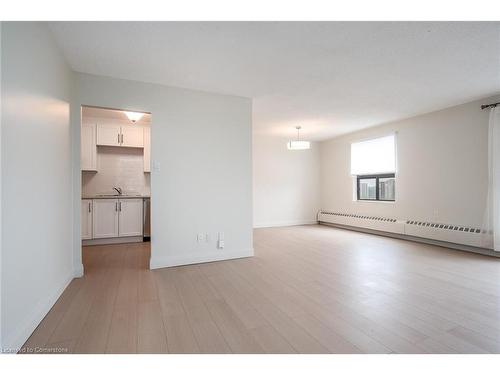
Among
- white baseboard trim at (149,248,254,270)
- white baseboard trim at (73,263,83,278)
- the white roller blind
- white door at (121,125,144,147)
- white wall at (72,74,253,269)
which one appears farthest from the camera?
the white roller blind

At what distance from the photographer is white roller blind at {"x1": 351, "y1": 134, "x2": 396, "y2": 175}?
17.2 ft

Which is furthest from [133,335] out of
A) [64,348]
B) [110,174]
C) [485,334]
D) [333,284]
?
[110,174]

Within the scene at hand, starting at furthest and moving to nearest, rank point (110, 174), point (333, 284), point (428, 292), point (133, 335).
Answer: point (110, 174)
point (333, 284)
point (428, 292)
point (133, 335)

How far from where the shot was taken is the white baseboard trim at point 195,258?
3160 mm

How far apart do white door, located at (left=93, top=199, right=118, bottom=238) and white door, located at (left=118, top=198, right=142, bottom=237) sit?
10 centimetres

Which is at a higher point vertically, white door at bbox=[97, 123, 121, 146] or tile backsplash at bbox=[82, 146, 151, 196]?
white door at bbox=[97, 123, 121, 146]

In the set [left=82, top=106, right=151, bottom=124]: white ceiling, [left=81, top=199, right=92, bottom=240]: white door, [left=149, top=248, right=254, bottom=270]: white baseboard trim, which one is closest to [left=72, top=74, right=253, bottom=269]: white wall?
[left=149, top=248, right=254, bottom=270]: white baseboard trim

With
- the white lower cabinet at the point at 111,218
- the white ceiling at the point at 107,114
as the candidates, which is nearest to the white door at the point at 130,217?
the white lower cabinet at the point at 111,218

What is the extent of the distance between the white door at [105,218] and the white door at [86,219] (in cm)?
8

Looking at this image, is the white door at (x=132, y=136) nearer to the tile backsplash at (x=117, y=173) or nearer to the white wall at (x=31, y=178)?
the tile backsplash at (x=117, y=173)

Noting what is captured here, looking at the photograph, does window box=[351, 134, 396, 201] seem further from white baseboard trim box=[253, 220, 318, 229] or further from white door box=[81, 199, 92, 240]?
white door box=[81, 199, 92, 240]
